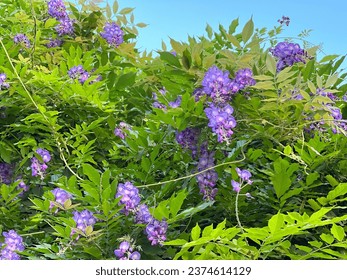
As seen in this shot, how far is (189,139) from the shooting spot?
6.52 ft

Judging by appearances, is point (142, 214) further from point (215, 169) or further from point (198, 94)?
point (198, 94)

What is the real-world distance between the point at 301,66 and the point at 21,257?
1.29 metres

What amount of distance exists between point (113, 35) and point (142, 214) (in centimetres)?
155

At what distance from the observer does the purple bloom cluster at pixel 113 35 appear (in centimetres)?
312

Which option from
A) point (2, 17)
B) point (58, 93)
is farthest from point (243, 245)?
point (2, 17)

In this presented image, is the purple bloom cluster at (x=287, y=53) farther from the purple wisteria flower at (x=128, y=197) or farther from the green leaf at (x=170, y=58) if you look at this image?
the purple wisteria flower at (x=128, y=197)

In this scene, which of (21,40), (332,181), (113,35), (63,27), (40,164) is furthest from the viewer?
(63,27)

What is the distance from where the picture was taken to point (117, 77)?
2.84 metres

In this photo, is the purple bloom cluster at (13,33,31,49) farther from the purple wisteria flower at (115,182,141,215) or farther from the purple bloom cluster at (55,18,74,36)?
the purple wisteria flower at (115,182,141,215)

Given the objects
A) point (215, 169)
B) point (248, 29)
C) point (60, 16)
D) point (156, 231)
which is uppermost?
point (60, 16)

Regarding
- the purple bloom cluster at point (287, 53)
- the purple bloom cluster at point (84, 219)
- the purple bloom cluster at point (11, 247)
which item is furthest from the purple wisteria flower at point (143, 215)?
the purple bloom cluster at point (287, 53)

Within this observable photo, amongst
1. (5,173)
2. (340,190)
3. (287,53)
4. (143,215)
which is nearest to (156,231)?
(143,215)

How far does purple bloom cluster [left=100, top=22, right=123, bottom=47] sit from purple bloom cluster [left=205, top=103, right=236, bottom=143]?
1415 millimetres
